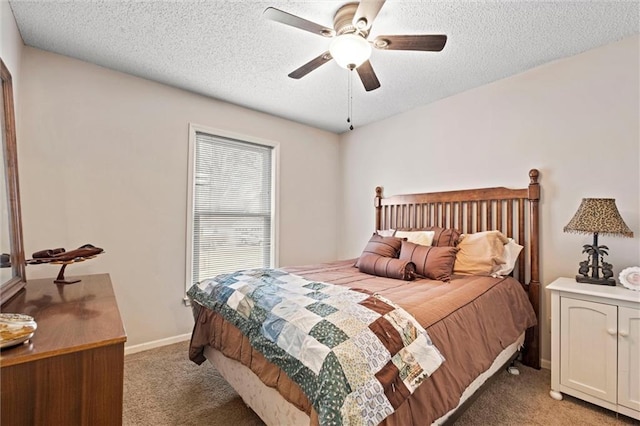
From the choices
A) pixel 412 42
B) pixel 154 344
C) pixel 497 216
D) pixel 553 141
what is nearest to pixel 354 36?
pixel 412 42

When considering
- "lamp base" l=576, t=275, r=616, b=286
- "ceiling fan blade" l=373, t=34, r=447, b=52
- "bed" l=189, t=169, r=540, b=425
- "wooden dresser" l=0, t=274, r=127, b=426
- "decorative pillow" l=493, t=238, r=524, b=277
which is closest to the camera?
"wooden dresser" l=0, t=274, r=127, b=426

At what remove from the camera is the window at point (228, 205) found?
320 cm

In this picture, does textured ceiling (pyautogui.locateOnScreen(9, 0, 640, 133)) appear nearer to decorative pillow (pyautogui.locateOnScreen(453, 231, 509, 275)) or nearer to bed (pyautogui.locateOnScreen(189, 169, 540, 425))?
bed (pyautogui.locateOnScreen(189, 169, 540, 425))

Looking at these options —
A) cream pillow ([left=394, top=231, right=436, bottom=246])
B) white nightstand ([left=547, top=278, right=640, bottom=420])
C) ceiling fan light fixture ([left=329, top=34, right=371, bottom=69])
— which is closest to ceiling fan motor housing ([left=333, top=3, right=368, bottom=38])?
ceiling fan light fixture ([left=329, top=34, right=371, bottom=69])

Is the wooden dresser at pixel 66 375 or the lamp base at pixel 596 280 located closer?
the wooden dresser at pixel 66 375

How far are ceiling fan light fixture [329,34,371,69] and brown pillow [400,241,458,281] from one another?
1556 millimetres

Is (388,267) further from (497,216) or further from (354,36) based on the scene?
(354,36)

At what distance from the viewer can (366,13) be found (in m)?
1.58

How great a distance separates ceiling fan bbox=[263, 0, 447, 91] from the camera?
160 cm

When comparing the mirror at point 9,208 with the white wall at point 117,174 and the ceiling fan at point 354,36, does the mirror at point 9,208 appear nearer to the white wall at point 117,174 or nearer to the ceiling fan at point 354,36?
the white wall at point 117,174

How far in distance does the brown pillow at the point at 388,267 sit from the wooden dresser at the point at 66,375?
6.21ft

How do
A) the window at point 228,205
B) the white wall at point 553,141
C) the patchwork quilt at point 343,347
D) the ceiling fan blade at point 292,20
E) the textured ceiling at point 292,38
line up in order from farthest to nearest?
the window at point 228,205
the white wall at point 553,141
the textured ceiling at point 292,38
the ceiling fan blade at point 292,20
the patchwork quilt at point 343,347

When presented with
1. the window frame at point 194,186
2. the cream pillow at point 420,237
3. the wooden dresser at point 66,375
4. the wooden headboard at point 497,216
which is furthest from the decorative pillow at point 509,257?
the wooden dresser at point 66,375

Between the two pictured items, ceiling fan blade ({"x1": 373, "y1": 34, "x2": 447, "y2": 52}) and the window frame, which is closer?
ceiling fan blade ({"x1": 373, "y1": 34, "x2": 447, "y2": 52})
